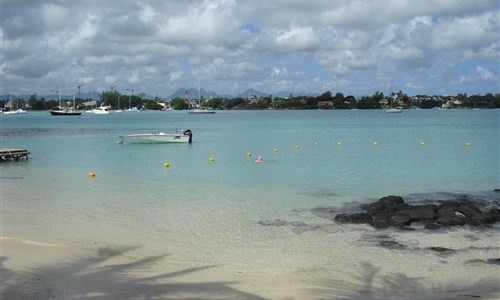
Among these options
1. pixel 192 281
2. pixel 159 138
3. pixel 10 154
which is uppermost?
pixel 159 138

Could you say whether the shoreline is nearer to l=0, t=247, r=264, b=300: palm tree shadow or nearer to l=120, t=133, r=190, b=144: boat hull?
l=0, t=247, r=264, b=300: palm tree shadow

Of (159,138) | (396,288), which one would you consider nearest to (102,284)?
(396,288)

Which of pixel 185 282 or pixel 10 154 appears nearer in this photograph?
pixel 185 282

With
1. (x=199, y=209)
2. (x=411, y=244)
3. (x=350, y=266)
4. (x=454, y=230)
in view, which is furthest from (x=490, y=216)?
(x=199, y=209)

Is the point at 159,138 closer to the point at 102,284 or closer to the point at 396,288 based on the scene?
the point at 102,284

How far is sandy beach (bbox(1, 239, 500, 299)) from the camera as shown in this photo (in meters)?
A: 9.02

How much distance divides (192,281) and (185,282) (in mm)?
153

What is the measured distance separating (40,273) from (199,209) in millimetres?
7494

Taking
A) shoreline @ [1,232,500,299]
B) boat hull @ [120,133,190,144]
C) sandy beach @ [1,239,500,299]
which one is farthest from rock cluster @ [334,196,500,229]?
boat hull @ [120,133,190,144]

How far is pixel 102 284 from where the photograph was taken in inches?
376

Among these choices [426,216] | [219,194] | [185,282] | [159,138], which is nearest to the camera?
[185,282]

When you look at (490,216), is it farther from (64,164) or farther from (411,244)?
(64,164)

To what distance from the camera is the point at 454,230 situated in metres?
14.0

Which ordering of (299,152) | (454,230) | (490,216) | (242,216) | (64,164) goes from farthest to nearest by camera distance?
(299,152) → (64,164) → (242,216) → (490,216) → (454,230)
